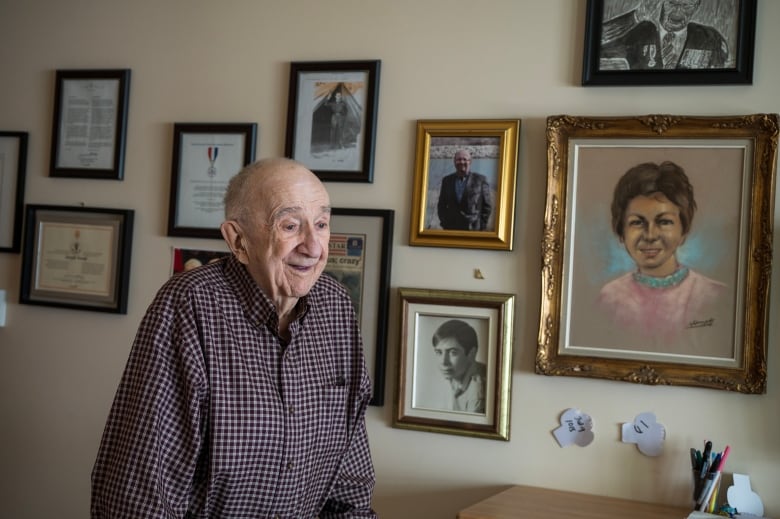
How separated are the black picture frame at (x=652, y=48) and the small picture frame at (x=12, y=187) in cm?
196

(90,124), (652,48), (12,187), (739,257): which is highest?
(652,48)

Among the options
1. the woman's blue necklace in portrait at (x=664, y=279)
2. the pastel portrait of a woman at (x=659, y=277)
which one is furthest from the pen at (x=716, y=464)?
the woman's blue necklace in portrait at (x=664, y=279)

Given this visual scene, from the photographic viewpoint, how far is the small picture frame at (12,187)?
10.4 ft

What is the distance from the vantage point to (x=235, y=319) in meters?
1.79

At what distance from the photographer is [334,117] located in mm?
2734

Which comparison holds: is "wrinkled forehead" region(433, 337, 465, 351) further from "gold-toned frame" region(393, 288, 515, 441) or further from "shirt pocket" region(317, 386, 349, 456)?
"shirt pocket" region(317, 386, 349, 456)

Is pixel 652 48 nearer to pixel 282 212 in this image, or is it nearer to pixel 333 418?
pixel 282 212

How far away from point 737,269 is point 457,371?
794mm

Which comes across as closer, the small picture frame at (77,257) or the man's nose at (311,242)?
the man's nose at (311,242)

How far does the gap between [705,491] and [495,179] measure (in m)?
0.97

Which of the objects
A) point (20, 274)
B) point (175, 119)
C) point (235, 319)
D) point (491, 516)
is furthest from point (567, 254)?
point (20, 274)

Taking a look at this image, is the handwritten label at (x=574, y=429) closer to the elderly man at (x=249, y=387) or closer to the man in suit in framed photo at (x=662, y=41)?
the elderly man at (x=249, y=387)

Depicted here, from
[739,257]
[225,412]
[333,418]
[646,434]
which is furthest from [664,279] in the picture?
[225,412]

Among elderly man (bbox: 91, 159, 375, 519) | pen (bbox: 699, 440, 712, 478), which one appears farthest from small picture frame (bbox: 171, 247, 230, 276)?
pen (bbox: 699, 440, 712, 478)
